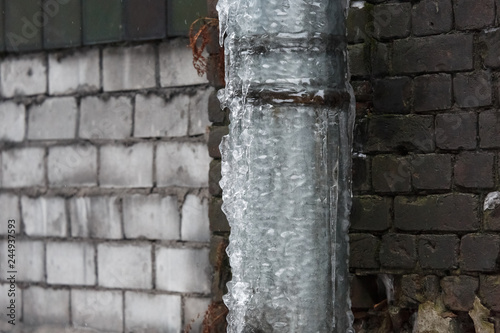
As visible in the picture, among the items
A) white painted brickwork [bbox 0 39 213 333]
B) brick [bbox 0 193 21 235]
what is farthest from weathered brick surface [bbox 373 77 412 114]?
brick [bbox 0 193 21 235]

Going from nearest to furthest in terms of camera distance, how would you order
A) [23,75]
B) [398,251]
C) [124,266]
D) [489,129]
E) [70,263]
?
[489,129]
[398,251]
[124,266]
[70,263]
[23,75]

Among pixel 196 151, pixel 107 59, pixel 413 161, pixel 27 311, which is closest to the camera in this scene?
pixel 413 161

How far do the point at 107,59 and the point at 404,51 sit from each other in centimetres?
206

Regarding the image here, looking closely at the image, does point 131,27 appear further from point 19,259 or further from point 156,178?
point 19,259

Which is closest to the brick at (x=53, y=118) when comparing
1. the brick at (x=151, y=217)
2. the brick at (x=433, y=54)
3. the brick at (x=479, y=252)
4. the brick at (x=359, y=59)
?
the brick at (x=151, y=217)

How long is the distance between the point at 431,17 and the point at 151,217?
2080mm

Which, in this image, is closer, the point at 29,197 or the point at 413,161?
the point at 413,161

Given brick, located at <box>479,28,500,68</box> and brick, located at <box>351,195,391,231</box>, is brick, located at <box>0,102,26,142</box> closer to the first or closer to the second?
brick, located at <box>351,195,391,231</box>

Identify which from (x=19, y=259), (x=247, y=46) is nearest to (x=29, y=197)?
(x=19, y=259)

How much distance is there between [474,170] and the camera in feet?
12.4

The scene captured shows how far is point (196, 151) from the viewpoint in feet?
15.9

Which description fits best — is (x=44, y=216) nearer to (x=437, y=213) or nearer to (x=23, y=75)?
(x=23, y=75)

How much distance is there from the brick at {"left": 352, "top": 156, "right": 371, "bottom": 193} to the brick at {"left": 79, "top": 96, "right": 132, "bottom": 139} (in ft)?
5.45

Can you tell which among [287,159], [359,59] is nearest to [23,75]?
[359,59]
